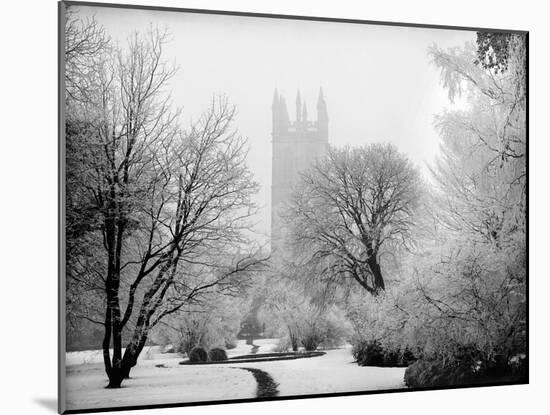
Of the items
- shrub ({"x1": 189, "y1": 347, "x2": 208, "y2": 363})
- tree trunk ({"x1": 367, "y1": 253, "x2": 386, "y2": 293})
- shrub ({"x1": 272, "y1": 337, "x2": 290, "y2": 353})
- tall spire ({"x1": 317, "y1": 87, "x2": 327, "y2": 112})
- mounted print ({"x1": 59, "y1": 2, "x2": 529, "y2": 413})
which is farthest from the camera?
tree trunk ({"x1": 367, "y1": 253, "x2": 386, "y2": 293})

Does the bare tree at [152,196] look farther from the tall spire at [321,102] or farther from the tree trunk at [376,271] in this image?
the tree trunk at [376,271]

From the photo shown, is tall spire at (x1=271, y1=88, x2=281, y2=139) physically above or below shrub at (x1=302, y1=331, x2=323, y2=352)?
above

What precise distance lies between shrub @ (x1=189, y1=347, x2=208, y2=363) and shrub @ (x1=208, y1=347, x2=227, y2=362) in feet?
0.13

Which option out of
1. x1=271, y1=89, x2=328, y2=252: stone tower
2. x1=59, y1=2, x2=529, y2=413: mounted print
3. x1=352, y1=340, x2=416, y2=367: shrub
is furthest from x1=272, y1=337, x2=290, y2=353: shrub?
x1=271, y1=89, x2=328, y2=252: stone tower

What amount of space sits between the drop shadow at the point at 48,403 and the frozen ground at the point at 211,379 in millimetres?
152

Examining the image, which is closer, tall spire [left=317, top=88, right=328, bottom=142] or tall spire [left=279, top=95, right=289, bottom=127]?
tall spire [left=279, top=95, right=289, bottom=127]

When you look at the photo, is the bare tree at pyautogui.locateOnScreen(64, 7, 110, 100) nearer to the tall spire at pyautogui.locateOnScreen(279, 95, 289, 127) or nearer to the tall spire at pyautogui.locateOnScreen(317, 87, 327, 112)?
the tall spire at pyautogui.locateOnScreen(279, 95, 289, 127)

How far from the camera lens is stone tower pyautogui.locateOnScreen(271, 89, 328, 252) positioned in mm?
7227

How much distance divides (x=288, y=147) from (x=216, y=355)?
1761mm

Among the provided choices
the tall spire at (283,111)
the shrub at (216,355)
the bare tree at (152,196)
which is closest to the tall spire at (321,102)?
the tall spire at (283,111)

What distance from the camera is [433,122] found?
7.70 metres

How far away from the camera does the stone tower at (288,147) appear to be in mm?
7227
